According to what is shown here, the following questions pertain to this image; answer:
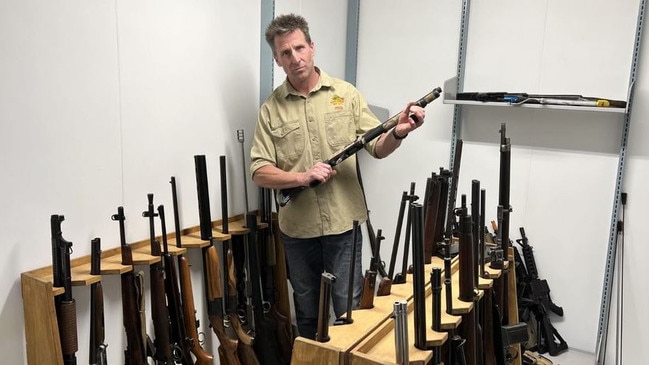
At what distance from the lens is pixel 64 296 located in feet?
5.50

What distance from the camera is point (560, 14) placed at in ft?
8.82

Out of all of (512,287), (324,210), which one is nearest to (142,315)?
(324,210)

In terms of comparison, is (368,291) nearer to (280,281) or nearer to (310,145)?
(310,145)

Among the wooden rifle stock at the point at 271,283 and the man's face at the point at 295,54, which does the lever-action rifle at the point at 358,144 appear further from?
the wooden rifle stock at the point at 271,283

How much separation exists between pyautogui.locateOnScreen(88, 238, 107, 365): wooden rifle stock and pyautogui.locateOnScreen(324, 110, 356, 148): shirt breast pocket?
3.39 feet

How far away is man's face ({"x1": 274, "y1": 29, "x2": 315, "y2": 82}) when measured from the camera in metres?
2.14

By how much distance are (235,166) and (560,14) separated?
1.91 meters

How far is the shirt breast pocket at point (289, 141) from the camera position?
88.0 inches

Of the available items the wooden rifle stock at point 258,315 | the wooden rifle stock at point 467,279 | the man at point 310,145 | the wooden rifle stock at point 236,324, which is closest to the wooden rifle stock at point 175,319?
the wooden rifle stock at point 236,324

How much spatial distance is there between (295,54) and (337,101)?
0.28 m

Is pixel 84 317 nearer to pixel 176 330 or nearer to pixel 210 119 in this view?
pixel 176 330

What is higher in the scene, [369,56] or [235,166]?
[369,56]

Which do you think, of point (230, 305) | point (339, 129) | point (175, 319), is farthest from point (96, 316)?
point (339, 129)

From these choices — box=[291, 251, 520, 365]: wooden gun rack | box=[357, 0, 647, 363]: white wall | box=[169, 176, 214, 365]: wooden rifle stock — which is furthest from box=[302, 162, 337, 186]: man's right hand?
box=[357, 0, 647, 363]: white wall
